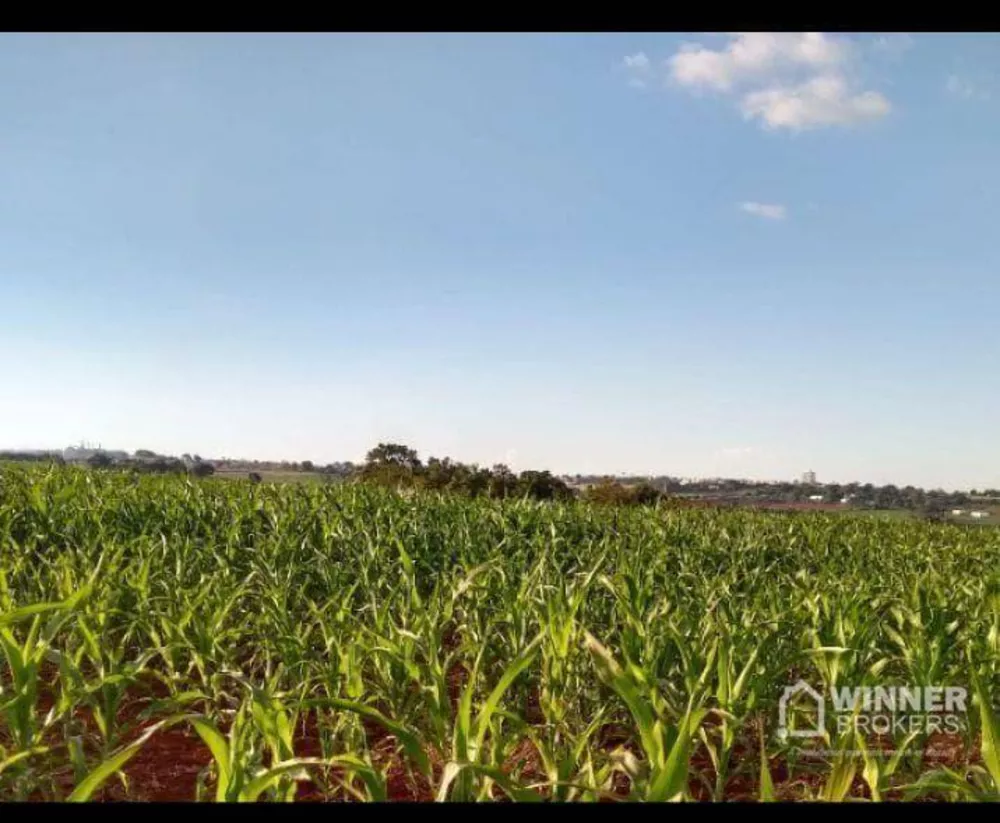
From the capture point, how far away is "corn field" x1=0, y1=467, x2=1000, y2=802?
2535mm

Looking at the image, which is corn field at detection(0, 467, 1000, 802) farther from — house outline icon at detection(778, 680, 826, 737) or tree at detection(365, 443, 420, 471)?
tree at detection(365, 443, 420, 471)

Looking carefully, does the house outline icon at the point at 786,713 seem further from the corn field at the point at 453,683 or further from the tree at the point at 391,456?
the tree at the point at 391,456

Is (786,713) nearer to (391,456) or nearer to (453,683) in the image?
(453,683)

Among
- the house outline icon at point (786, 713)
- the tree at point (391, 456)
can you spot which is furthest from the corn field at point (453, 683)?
the tree at point (391, 456)

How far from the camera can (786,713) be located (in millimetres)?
3678

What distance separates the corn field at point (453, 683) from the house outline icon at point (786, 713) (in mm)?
61

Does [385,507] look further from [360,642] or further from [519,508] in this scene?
[360,642]

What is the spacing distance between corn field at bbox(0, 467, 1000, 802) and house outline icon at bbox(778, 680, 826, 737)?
6cm

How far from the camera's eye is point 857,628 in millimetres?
4137

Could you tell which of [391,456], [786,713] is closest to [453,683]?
Answer: [786,713]

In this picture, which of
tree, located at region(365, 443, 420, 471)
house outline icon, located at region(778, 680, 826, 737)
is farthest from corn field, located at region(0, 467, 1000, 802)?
tree, located at region(365, 443, 420, 471)

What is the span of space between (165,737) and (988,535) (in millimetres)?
19247

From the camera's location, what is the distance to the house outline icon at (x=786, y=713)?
3391 mm
